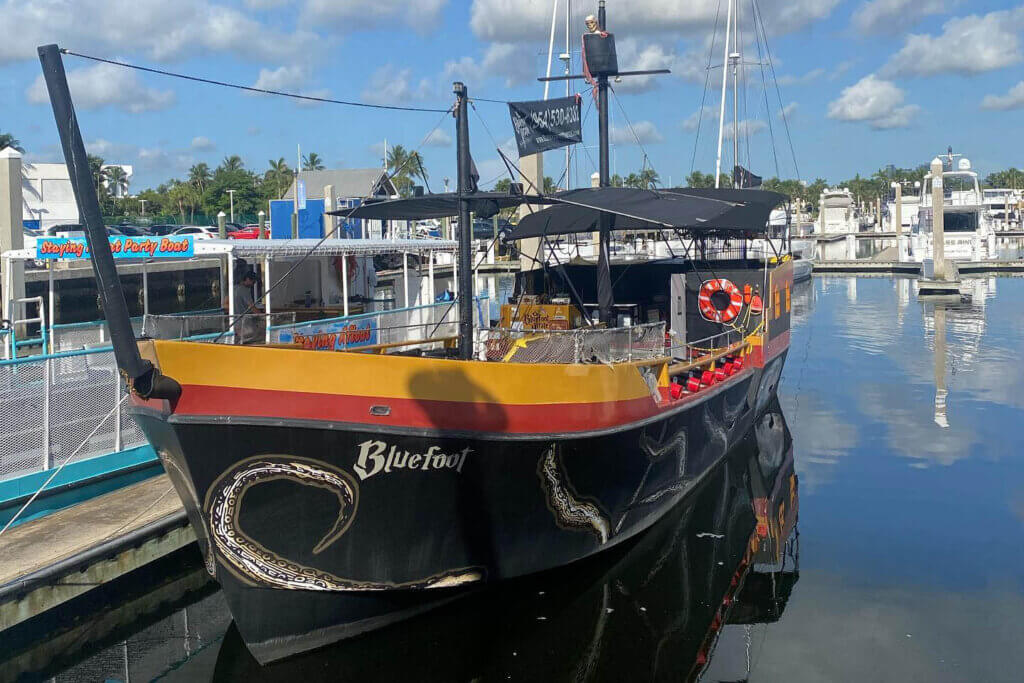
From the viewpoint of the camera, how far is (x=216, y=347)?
24.2 ft

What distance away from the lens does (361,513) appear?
8188mm

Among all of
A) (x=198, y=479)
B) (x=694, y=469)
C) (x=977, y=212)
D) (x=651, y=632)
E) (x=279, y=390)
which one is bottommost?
(x=651, y=632)

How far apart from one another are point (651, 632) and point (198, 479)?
4690mm

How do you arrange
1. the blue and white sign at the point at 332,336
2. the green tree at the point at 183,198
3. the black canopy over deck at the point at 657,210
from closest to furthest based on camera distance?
the black canopy over deck at the point at 657,210
the blue and white sign at the point at 332,336
the green tree at the point at 183,198

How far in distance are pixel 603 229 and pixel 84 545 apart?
747 centimetres

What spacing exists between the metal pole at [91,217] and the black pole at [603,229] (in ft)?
22.4

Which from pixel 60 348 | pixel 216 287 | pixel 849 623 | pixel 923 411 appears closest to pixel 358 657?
pixel 849 623

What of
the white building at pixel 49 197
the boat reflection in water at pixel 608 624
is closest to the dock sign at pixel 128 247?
the boat reflection in water at pixel 608 624

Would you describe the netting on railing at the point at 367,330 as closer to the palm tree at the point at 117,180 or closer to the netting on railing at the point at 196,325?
the netting on railing at the point at 196,325

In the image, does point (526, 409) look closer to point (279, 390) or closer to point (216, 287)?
point (279, 390)

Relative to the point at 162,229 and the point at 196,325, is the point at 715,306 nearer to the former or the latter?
the point at 196,325

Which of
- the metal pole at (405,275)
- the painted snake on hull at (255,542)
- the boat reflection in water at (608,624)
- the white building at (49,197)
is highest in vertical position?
the white building at (49,197)

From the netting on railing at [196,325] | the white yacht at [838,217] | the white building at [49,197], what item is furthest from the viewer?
the white yacht at [838,217]

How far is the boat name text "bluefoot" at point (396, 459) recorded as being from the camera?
7996 millimetres
